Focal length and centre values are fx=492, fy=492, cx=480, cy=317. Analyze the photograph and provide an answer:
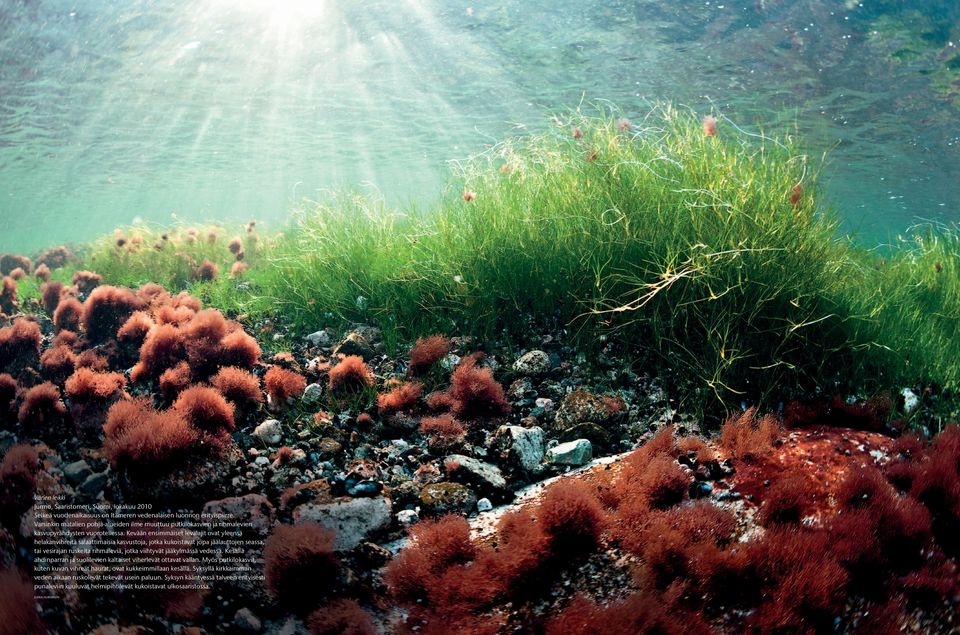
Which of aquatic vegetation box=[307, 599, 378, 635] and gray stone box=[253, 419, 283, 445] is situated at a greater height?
aquatic vegetation box=[307, 599, 378, 635]

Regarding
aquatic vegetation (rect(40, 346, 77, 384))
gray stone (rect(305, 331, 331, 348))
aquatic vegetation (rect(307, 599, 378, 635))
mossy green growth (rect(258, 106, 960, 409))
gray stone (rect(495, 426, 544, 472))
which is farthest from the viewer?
gray stone (rect(305, 331, 331, 348))

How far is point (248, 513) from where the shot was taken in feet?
9.27

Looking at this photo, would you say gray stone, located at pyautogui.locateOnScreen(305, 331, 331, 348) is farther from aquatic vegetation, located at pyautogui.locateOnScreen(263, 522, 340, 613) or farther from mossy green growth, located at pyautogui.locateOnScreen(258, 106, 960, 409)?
aquatic vegetation, located at pyautogui.locateOnScreen(263, 522, 340, 613)

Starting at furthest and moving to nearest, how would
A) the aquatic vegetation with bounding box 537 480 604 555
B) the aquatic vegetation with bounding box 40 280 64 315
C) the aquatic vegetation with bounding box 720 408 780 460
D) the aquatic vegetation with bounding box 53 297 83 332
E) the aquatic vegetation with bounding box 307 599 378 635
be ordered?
the aquatic vegetation with bounding box 40 280 64 315
the aquatic vegetation with bounding box 53 297 83 332
the aquatic vegetation with bounding box 720 408 780 460
the aquatic vegetation with bounding box 537 480 604 555
the aquatic vegetation with bounding box 307 599 378 635

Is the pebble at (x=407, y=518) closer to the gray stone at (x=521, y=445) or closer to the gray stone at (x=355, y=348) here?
the gray stone at (x=521, y=445)

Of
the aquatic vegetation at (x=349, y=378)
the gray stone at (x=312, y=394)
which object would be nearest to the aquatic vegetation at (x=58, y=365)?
the gray stone at (x=312, y=394)

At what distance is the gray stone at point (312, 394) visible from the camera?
13.9ft

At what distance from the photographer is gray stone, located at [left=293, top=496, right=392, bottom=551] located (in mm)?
2742

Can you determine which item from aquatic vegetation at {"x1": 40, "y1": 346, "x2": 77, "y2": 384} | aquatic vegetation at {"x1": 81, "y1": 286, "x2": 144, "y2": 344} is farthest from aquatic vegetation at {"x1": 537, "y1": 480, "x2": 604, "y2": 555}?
aquatic vegetation at {"x1": 81, "y1": 286, "x2": 144, "y2": 344}

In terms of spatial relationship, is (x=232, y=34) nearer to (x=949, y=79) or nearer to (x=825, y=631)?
(x=825, y=631)

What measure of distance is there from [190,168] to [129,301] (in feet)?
139

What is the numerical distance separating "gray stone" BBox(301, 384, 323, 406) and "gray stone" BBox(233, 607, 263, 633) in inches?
81.2

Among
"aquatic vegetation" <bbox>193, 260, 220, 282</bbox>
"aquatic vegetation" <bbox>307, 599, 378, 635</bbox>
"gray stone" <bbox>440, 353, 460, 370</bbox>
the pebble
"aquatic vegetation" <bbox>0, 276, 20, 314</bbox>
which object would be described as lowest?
"aquatic vegetation" <bbox>0, 276, 20, 314</bbox>

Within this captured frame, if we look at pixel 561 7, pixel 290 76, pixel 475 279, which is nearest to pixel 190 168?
pixel 290 76
